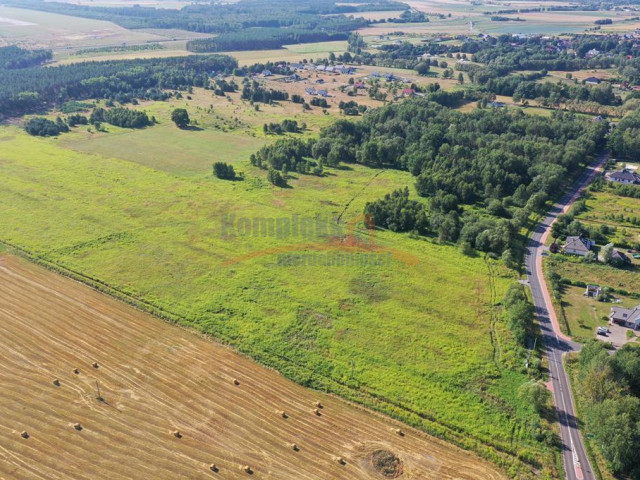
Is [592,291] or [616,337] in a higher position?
[592,291]

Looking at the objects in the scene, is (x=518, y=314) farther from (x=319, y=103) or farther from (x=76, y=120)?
(x=76, y=120)

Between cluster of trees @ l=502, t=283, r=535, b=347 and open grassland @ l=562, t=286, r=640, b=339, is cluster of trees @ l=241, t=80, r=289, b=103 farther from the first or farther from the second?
open grassland @ l=562, t=286, r=640, b=339

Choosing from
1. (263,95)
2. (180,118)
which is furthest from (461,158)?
(263,95)

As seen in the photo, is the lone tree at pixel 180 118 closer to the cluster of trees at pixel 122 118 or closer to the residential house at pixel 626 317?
the cluster of trees at pixel 122 118

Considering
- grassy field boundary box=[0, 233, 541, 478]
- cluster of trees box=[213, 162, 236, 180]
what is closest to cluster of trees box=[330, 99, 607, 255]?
cluster of trees box=[213, 162, 236, 180]

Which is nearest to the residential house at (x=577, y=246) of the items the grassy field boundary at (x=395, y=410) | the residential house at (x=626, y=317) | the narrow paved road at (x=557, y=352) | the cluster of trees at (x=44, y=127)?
the narrow paved road at (x=557, y=352)

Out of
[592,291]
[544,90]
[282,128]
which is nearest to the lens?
[592,291]
